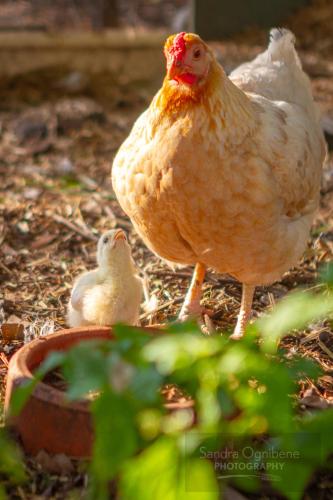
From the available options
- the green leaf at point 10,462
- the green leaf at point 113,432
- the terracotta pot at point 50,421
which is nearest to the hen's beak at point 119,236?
the terracotta pot at point 50,421

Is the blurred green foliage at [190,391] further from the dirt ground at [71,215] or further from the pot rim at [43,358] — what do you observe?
the dirt ground at [71,215]

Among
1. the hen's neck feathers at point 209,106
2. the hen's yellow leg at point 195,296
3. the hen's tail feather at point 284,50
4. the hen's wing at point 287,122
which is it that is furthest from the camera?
the hen's tail feather at point 284,50

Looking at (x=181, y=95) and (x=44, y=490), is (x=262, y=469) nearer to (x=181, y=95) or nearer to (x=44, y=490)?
(x=44, y=490)

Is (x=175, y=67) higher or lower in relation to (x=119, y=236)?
higher

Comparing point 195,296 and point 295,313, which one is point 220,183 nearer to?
point 195,296

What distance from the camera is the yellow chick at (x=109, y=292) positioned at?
3.52 m

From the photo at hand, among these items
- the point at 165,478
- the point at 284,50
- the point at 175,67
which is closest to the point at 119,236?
the point at 175,67

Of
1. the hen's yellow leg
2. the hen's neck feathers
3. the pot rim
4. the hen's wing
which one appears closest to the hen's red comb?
the hen's neck feathers

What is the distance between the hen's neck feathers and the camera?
127 inches

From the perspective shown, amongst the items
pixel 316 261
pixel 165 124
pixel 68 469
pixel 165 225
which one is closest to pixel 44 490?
pixel 68 469

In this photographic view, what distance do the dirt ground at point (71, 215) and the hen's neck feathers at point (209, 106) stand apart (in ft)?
3.41

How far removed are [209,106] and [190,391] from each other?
1.64 metres

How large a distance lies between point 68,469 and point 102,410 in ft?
2.96

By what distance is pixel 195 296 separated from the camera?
3.97m
